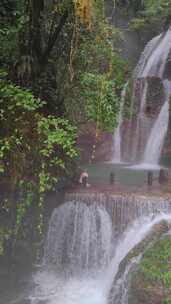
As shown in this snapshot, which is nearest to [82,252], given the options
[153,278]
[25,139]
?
[153,278]

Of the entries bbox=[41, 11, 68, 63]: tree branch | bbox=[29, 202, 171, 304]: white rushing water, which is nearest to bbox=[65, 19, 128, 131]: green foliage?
bbox=[41, 11, 68, 63]: tree branch

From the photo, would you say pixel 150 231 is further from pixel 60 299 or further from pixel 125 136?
pixel 125 136

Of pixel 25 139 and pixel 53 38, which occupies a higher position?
pixel 53 38

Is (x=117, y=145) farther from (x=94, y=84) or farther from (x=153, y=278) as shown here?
(x=153, y=278)

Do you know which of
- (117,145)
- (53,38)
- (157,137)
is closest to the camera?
(53,38)

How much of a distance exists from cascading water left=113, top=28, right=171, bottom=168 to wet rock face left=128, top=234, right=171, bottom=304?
8.01 meters

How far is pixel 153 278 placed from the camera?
807 cm

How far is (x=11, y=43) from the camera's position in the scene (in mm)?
9359

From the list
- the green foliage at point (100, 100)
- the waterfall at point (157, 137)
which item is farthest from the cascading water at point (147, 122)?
the green foliage at point (100, 100)

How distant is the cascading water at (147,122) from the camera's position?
1727 centimetres

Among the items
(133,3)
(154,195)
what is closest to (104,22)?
(133,3)

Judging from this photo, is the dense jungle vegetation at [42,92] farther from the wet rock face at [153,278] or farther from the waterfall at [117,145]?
the waterfall at [117,145]

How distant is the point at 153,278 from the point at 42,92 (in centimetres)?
429

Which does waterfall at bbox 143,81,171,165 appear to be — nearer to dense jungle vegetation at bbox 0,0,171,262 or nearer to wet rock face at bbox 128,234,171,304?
dense jungle vegetation at bbox 0,0,171,262
